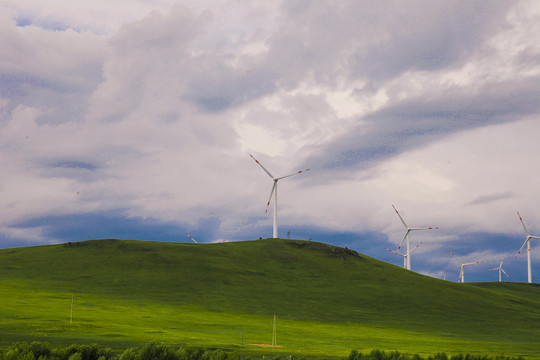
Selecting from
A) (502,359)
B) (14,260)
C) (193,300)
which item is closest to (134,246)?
(14,260)

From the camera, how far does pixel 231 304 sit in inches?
5276

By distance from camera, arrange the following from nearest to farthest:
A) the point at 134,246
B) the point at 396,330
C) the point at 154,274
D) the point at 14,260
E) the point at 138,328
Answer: the point at 138,328, the point at 396,330, the point at 154,274, the point at 14,260, the point at 134,246

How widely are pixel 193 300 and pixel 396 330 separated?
2050 inches

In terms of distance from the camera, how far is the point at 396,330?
120625 millimetres

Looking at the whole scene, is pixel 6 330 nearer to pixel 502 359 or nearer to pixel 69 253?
pixel 502 359

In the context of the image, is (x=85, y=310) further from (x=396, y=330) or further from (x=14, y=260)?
(x=14, y=260)

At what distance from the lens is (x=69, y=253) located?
184 m

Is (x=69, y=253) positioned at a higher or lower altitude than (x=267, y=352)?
higher

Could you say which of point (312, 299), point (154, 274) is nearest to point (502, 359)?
point (312, 299)

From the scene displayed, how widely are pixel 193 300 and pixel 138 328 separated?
5431cm

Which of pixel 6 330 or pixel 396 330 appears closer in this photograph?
pixel 6 330

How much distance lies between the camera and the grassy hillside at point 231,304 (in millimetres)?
79812

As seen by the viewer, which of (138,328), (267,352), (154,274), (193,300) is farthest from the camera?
(154,274)

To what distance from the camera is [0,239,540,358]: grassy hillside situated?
262ft
